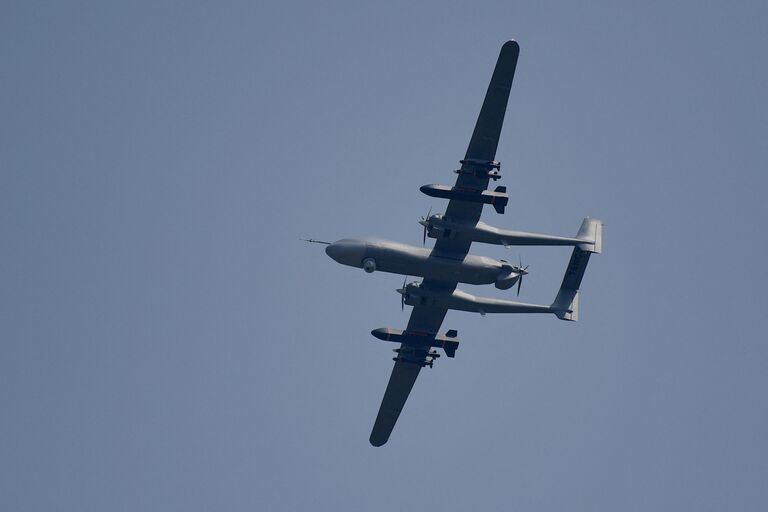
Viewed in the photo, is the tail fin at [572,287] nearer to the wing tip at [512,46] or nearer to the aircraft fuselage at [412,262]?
the aircraft fuselage at [412,262]

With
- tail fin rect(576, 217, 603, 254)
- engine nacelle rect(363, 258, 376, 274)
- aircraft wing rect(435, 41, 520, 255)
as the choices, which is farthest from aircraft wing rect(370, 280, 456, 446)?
tail fin rect(576, 217, 603, 254)

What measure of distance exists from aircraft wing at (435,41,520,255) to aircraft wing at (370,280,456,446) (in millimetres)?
7100

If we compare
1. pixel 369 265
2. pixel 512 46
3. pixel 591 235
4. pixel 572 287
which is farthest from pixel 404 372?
pixel 512 46

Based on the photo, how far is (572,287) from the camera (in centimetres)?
7512

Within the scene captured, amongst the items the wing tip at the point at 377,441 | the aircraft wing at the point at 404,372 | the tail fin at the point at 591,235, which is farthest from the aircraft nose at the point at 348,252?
the wing tip at the point at 377,441

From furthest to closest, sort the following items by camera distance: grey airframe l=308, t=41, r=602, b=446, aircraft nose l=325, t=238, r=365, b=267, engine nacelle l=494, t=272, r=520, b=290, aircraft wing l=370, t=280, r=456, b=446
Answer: aircraft wing l=370, t=280, r=456, b=446 → engine nacelle l=494, t=272, r=520, b=290 → aircraft nose l=325, t=238, r=365, b=267 → grey airframe l=308, t=41, r=602, b=446

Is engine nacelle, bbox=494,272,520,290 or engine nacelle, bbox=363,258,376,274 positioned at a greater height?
engine nacelle, bbox=494,272,520,290

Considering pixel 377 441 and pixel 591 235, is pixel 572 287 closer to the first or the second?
pixel 591 235

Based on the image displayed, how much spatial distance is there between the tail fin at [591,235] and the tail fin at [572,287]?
380 mm

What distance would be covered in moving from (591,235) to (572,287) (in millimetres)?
3688

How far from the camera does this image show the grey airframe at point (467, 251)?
67.1 metres

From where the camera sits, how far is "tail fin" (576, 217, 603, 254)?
7450cm

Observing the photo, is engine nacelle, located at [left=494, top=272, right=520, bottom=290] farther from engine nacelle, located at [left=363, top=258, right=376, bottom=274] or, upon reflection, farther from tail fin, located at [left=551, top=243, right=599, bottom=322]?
engine nacelle, located at [left=363, top=258, right=376, bottom=274]

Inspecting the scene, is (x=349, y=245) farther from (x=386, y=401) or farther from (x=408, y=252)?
A: (x=386, y=401)
